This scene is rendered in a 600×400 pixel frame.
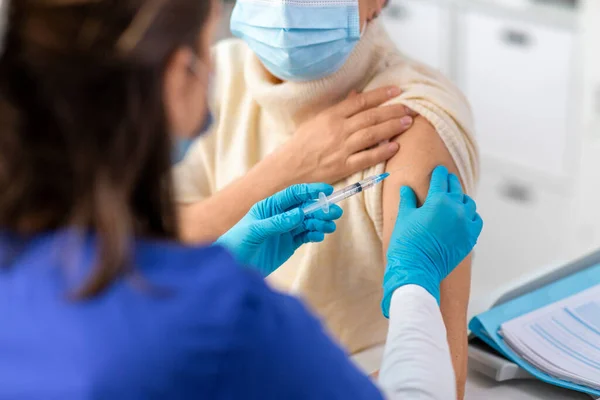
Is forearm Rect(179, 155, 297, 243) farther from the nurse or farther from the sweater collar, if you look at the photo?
the nurse

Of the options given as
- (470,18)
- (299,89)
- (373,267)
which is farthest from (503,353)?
(470,18)

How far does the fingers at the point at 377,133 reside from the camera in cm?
142

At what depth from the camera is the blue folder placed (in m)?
1.32

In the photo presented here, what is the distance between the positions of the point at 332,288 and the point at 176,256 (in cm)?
76

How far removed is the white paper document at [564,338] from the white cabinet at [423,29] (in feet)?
5.86

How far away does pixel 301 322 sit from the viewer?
823mm

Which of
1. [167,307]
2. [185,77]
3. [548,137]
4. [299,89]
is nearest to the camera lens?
[167,307]

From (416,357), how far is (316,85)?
2.03 ft

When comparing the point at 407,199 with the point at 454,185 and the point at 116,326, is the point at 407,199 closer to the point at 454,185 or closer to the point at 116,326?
the point at 454,185

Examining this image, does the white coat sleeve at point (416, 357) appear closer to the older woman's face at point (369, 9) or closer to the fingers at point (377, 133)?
the fingers at point (377, 133)

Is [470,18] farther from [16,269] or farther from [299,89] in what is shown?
Answer: [16,269]

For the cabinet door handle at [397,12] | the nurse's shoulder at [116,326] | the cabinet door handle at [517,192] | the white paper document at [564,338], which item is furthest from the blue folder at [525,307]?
the cabinet door handle at [397,12]

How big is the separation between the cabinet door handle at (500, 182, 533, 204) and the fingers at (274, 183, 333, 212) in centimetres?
177

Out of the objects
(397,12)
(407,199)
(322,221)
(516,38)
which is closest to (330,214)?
(322,221)
